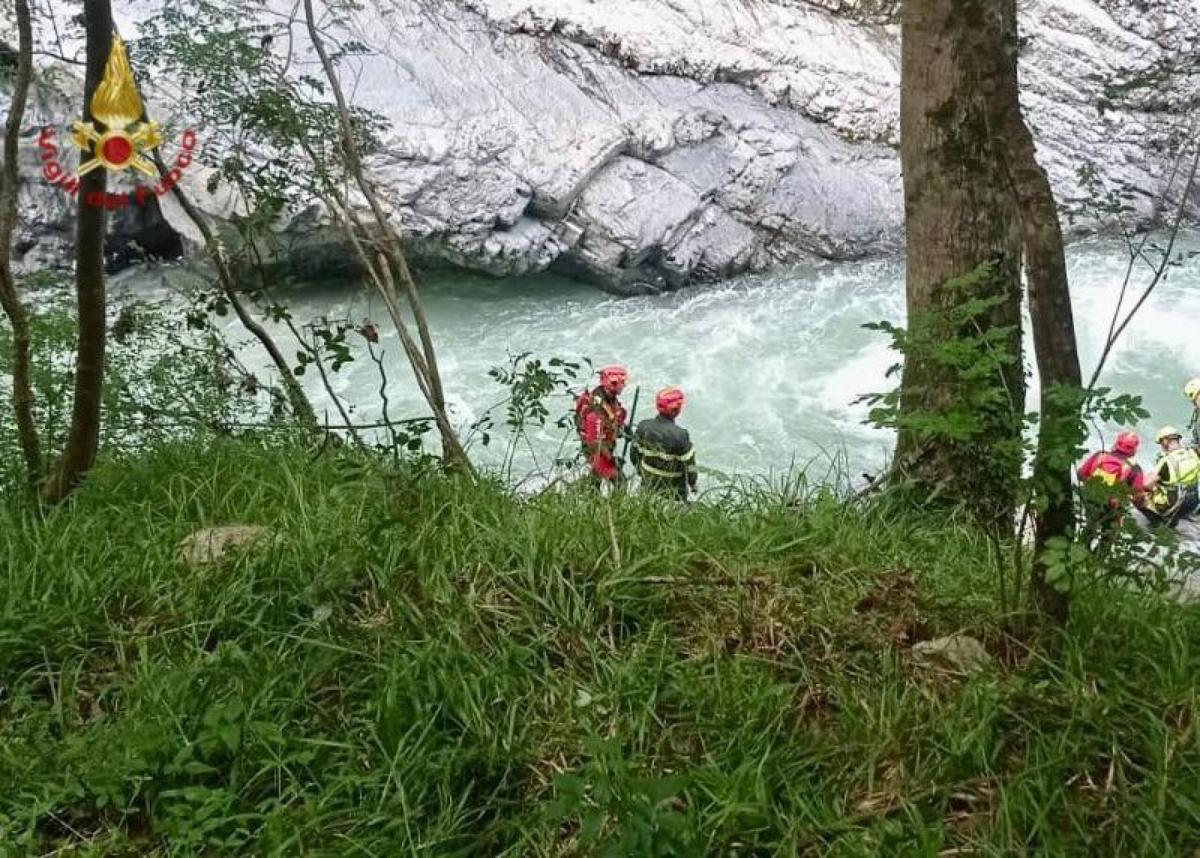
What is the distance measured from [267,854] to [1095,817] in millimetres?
1375

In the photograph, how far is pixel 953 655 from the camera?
2090 mm

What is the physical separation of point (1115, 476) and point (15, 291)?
3741 mm

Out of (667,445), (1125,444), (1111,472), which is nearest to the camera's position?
(1111,472)

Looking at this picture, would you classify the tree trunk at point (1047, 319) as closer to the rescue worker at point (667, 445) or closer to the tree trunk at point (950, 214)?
the tree trunk at point (950, 214)

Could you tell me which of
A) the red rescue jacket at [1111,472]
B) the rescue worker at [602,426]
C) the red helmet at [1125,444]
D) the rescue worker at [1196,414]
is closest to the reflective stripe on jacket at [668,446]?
the rescue worker at [602,426]

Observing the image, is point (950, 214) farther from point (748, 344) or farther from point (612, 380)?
point (748, 344)

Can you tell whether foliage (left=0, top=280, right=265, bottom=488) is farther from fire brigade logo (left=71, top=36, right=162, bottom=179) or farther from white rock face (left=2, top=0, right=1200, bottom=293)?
white rock face (left=2, top=0, right=1200, bottom=293)

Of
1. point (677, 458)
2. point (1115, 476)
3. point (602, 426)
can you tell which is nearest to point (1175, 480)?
point (1115, 476)

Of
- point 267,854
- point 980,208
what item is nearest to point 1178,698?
point 267,854

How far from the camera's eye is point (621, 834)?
157cm

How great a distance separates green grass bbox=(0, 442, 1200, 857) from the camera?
1.71 metres

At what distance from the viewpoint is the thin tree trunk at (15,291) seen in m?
2.66

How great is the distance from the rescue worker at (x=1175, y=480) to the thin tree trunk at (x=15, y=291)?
5.73 metres

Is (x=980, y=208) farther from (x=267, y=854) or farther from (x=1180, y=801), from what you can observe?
(x=267, y=854)
